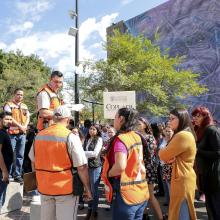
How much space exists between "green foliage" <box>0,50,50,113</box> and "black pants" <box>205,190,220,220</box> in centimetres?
2698

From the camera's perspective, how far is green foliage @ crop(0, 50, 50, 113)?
32.2m

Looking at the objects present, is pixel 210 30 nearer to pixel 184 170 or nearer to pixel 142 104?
pixel 142 104

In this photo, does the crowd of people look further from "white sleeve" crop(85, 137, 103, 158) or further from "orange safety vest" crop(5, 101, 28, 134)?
"white sleeve" crop(85, 137, 103, 158)

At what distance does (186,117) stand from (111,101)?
4850mm

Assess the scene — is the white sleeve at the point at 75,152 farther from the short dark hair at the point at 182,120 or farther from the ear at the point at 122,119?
the short dark hair at the point at 182,120

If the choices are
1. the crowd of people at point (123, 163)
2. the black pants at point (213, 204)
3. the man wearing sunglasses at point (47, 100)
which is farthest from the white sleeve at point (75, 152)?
the black pants at point (213, 204)

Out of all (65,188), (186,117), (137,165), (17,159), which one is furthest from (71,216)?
(17,159)

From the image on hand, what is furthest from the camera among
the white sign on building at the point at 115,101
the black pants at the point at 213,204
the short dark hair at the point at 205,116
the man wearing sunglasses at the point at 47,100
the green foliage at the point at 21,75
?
the green foliage at the point at 21,75

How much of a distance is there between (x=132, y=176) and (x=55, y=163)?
2.78ft

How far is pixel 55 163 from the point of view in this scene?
3646 mm

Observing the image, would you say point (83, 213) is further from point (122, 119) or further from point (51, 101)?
Result: point (122, 119)

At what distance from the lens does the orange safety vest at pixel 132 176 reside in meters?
3.40

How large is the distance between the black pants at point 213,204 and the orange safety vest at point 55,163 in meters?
2.21

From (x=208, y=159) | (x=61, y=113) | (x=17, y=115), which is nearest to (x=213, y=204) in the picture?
(x=208, y=159)
